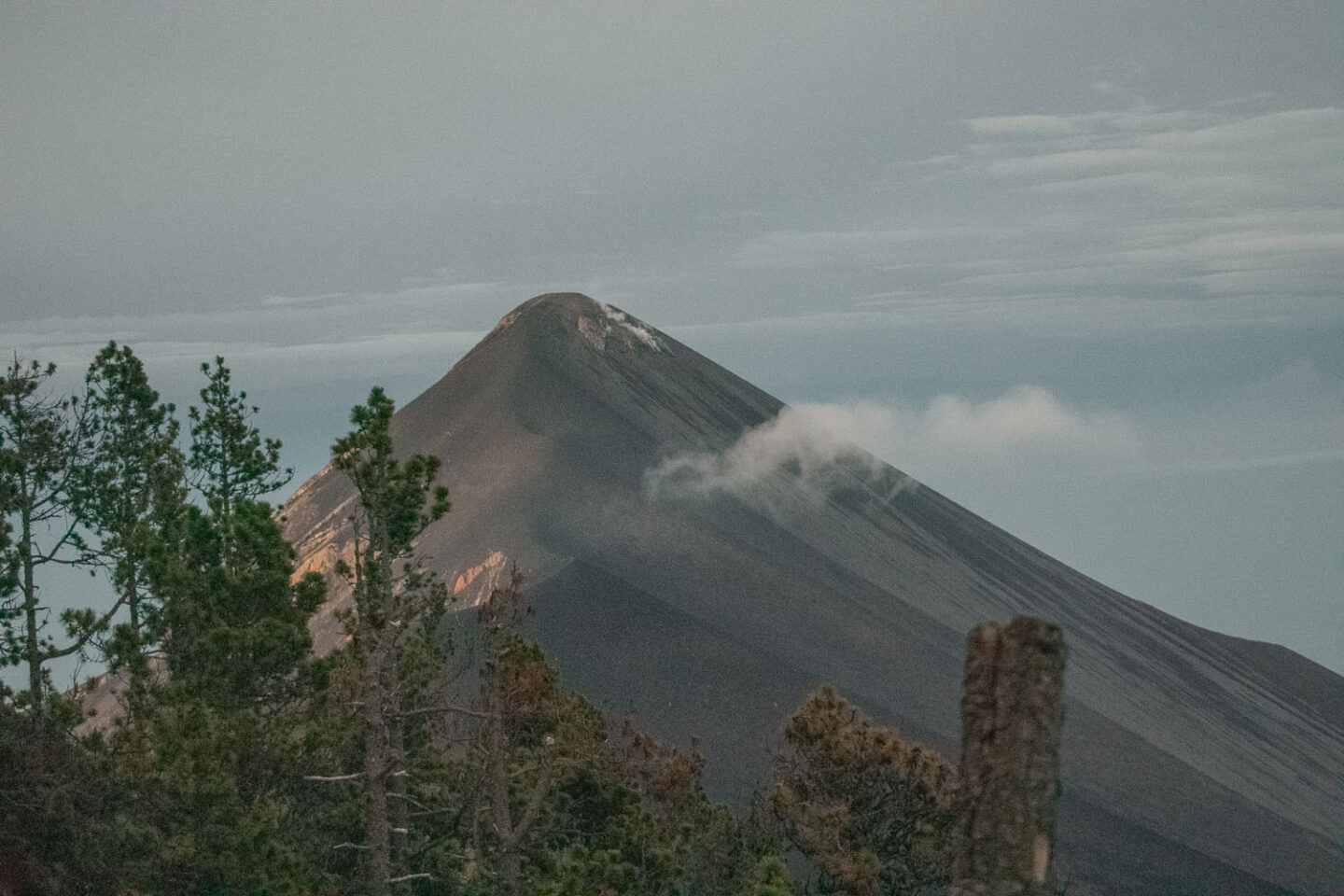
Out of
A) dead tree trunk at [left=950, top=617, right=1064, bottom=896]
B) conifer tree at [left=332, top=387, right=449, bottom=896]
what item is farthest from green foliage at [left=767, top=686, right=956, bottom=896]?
dead tree trunk at [left=950, top=617, right=1064, bottom=896]

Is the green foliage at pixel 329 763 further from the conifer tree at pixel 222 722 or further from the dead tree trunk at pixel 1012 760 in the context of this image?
the dead tree trunk at pixel 1012 760

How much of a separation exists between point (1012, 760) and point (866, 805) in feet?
87.8

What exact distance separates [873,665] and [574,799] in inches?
2188

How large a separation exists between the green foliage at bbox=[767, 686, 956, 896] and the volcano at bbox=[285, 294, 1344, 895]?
25.2 meters

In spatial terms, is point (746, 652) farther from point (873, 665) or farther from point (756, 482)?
point (756, 482)

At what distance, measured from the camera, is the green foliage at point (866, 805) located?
1255 inches

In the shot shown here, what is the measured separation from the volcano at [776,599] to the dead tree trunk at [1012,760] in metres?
51.8

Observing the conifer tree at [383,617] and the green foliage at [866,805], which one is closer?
the conifer tree at [383,617]

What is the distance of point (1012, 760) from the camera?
696cm

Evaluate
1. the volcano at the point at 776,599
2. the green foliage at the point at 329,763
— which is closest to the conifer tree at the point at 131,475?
Answer: the green foliage at the point at 329,763

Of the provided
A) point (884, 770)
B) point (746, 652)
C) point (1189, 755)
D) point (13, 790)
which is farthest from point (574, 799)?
point (1189, 755)

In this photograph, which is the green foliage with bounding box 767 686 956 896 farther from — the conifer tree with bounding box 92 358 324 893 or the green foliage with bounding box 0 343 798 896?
the conifer tree with bounding box 92 358 324 893

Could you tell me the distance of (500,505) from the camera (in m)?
91.9

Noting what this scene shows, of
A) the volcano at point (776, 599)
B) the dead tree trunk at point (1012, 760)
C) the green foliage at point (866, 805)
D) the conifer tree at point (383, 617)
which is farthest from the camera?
the volcano at point (776, 599)
